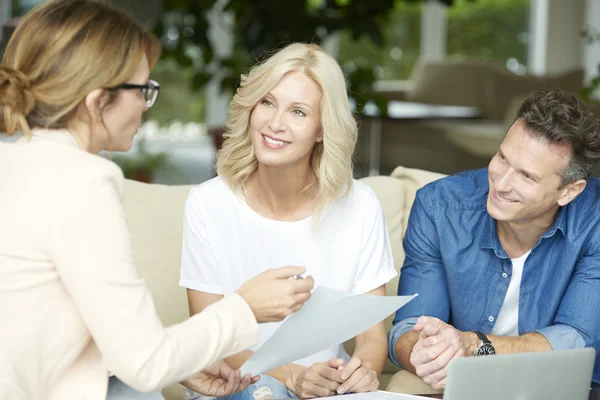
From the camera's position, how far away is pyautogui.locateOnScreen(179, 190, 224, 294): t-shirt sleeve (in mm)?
1987

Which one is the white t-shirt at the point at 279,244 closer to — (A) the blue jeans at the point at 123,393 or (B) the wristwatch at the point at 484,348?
(B) the wristwatch at the point at 484,348

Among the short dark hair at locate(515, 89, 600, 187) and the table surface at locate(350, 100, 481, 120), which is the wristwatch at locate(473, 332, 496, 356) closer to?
the short dark hair at locate(515, 89, 600, 187)

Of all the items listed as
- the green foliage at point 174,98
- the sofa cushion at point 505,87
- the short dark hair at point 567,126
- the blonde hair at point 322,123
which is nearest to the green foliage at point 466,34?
the green foliage at point 174,98

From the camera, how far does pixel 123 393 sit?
1.44 metres

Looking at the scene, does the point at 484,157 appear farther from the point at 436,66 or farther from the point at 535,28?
the point at 535,28

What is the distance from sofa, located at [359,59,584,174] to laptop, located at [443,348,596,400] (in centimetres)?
493

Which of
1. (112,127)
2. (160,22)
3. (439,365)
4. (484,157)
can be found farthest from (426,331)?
(484,157)

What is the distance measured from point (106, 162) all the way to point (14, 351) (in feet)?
1.03

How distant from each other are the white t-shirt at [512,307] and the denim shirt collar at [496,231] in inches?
1.9

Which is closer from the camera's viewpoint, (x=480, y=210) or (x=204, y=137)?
(x=480, y=210)

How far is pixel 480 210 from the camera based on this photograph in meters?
2.10

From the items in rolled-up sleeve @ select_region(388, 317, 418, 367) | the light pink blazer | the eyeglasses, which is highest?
the eyeglasses

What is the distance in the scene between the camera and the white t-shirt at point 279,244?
6.64 ft

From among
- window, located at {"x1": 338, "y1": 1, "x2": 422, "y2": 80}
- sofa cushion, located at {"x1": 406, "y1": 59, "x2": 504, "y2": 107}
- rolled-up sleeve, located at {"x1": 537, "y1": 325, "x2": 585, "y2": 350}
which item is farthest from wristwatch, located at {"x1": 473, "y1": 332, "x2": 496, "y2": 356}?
window, located at {"x1": 338, "y1": 1, "x2": 422, "y2": 80}
